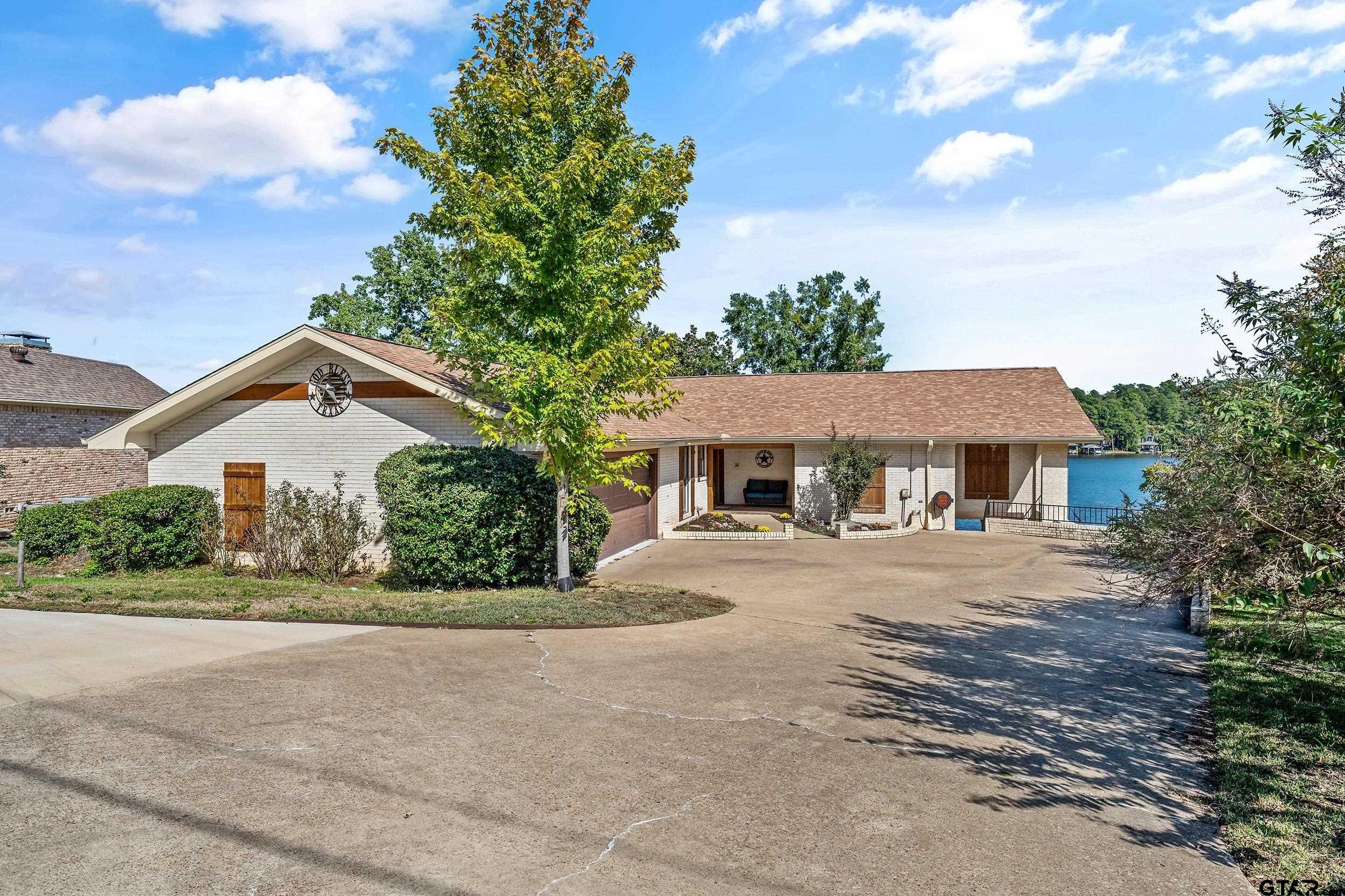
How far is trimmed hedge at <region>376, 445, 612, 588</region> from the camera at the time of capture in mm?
12266

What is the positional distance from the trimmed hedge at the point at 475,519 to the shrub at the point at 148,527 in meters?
4.92

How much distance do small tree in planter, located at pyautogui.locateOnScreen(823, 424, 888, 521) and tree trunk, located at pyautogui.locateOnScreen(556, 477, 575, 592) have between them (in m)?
11.5

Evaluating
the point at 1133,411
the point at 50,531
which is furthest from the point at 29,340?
the point at 1133,411

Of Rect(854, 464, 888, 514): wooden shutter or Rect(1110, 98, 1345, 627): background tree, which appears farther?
Rect(854, 464, 888, 514): wooden shutter

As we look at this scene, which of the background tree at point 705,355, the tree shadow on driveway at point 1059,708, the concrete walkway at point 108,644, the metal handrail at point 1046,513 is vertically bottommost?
the tree shadow on driveway at point 1059,708

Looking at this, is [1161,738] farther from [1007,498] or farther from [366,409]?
[1007,498]

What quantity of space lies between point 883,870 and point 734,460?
75.5 ft

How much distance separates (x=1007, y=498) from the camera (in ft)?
77.6

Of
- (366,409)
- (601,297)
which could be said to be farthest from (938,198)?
(366,409)

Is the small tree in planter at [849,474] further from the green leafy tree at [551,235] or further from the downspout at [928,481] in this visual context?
the green leafy tree at [551,235]

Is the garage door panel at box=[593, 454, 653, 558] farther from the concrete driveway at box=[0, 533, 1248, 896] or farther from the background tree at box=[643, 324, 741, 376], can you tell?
the background tree at box=[643, 324, 741, 376]

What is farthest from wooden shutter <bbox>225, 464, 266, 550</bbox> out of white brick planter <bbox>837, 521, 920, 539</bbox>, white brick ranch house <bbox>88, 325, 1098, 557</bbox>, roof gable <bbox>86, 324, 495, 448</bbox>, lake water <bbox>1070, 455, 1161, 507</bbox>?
lake water <bbox>1070, 455, 1161, 507</bbox>

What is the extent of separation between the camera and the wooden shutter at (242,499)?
612 inches

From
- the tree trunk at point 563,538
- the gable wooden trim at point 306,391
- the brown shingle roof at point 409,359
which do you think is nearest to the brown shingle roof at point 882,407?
the brown shingle roof at point 409,359
